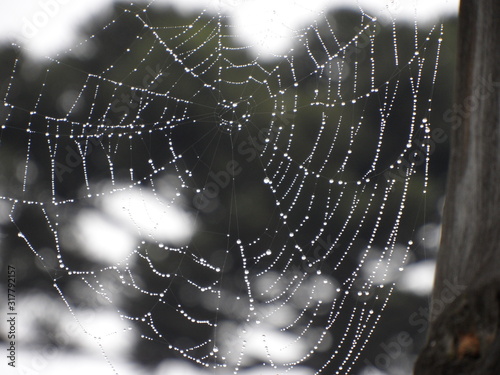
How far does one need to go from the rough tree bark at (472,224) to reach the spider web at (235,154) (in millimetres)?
2818

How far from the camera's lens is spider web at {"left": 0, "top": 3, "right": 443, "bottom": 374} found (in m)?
4.55

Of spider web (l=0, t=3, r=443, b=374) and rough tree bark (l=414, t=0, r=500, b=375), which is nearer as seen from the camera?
rough tree bark (l=414, t=0, r=500, b=375)

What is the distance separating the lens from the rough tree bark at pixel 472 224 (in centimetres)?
99

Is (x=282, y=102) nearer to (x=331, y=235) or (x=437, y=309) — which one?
(x=331, y=235)

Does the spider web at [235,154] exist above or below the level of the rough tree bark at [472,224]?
above

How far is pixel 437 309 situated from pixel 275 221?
455 centimetres

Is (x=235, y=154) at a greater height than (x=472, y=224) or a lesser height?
greater

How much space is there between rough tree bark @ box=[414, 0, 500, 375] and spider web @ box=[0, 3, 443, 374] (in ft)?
9.25

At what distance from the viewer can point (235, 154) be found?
16.0 feet

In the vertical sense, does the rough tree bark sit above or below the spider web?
below

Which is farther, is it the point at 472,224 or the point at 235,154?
the point at 235,154

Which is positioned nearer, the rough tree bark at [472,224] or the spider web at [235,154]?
Result: the rough tree bark at [472,224]

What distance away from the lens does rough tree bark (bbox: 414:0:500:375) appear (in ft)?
3.25

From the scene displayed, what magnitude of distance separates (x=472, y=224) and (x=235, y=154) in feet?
12.7
